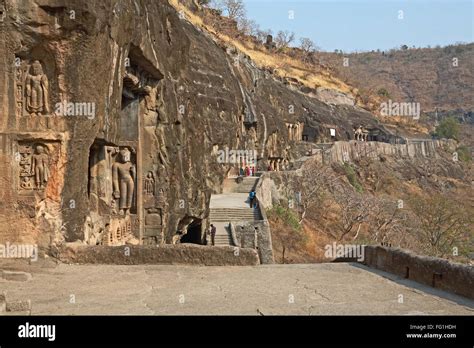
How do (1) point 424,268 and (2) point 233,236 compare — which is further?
(2) point 233,236

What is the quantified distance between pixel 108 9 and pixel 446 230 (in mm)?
23281

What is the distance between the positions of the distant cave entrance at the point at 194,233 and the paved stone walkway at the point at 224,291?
15.1 m

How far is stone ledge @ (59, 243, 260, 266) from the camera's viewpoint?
9.82m

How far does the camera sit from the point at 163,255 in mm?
9859

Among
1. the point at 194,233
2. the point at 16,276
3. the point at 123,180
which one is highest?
the point at 123,180

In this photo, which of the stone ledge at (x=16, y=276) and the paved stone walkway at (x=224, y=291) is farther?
the stone ledge at (x=16, y=276)

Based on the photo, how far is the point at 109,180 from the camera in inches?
669

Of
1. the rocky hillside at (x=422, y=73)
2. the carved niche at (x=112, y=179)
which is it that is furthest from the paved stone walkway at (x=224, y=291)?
the rocky hillside at (x=422, y=73)

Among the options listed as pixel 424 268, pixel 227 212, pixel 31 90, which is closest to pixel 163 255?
pixel 31 90

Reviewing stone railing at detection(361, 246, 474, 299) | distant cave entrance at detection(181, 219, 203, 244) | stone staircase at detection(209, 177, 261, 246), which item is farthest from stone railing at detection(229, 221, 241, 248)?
stone railing at detection(361, 246, 474, 299)

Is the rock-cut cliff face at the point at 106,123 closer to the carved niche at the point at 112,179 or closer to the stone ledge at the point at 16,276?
the carved niche at the point at 112,179

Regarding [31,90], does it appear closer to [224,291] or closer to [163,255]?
[163,255]

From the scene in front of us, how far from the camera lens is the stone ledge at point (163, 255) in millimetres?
9820

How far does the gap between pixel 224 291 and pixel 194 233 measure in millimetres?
18365
